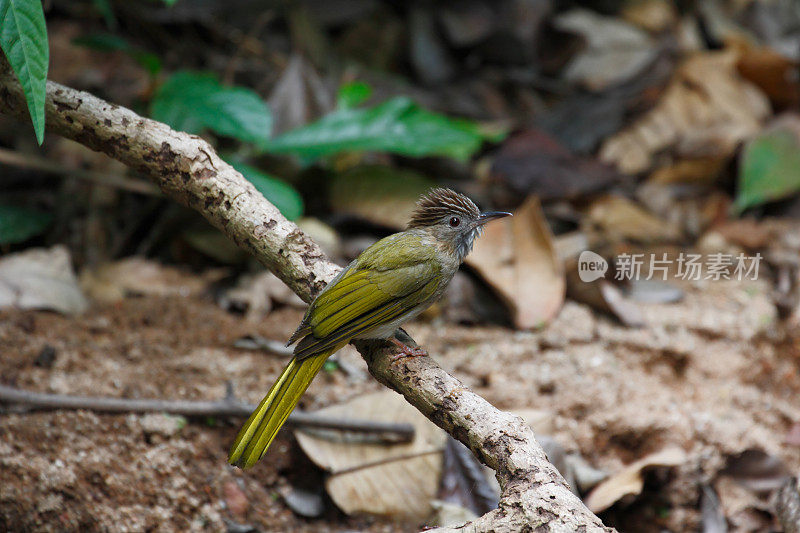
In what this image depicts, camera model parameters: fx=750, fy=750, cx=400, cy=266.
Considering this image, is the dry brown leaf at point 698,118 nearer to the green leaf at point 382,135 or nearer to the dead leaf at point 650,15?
the dead leaf at point 650,15

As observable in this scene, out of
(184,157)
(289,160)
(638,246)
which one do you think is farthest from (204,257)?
(638,246)

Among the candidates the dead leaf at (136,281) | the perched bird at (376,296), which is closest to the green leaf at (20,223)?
the dead leaf at (136,281)

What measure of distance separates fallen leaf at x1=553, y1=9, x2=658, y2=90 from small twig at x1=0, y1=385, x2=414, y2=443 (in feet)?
14.0

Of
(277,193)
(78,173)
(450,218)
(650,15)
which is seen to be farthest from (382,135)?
(650,15)

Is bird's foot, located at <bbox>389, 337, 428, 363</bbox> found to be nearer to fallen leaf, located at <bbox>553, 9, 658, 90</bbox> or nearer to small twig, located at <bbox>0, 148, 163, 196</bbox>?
small twig, located at <bbox>0, 148, 163, 196</bbox>

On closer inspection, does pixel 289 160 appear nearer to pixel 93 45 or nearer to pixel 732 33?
pixel 93 45

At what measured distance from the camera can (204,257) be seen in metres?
4.73

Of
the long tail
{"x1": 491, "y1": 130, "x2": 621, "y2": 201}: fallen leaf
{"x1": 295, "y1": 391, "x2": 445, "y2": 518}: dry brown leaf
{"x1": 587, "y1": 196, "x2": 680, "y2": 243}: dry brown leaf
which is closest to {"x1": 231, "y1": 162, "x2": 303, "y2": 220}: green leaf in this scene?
{"x1": 295, "y1": 391, "x2": 445, "y2": 518}: dry brown leaf

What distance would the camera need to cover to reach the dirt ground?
9.70 ft

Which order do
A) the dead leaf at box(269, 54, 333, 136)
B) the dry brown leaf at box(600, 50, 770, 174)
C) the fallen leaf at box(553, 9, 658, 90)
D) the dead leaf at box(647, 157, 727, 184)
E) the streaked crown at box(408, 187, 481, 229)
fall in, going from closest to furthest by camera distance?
the streaked crown at box(408, 187, 481, 229), the dead leaf at box(269, 54, 333, 136), the dead leaf at box(647, 157, 727, 184), the dry brown leaf at box(600, 50, 770, 174), the fallen leaf at box(553, 9, 658, 90)

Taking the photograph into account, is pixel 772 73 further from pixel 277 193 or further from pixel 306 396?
pixel 306 396

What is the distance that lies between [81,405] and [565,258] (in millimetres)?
2895

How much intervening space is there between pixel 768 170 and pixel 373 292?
4.17 m

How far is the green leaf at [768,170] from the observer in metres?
5.57
